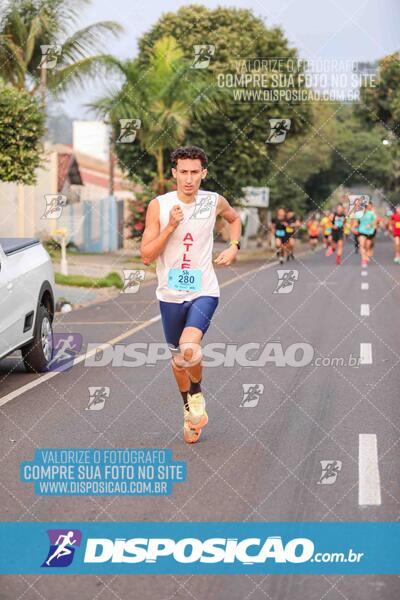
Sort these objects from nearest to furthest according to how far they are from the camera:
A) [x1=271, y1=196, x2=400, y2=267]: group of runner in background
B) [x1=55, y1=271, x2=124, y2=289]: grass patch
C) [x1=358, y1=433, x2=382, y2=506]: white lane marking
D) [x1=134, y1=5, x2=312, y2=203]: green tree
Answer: [x1=358, y1=433, x2=382, y2=506]: white lane marking → [x1=55, y1=271, x2=124, y2=289]: grass patch → [x1=271, y1=196, x2=400, y2=267]: group of runner in background → [x1=134, y1=5, x2=312, y2=203]: green tree

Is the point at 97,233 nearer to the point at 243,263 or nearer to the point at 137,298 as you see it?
the point at 243,263

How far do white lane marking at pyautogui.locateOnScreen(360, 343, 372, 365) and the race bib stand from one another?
196 inches

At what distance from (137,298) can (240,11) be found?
30847 millimetres

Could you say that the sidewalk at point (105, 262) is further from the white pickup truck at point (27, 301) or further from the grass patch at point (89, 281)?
the white pickup truck at point (27, 301)

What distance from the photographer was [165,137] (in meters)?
37.0

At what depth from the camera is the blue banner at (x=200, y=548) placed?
597 centimetres

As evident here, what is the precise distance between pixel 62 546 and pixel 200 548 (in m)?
0.74

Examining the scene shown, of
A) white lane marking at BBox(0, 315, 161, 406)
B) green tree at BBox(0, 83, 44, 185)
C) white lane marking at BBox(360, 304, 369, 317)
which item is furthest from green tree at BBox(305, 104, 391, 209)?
white lane marking at BBox(0, 315, 161, 406)

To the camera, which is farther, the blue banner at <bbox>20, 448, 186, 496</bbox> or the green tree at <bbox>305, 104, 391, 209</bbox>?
the green tree at <bbox>305, 104, 391, 209</bbox>

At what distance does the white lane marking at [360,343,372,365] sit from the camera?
13.3 metres

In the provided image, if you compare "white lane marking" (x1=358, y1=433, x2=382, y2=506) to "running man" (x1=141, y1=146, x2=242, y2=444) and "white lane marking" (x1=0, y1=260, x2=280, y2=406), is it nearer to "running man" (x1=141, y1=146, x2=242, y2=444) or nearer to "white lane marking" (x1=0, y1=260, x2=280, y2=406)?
"running man" (x1=141, y1=146, x2=242, y2=444)

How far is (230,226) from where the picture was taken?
9133 millimetres

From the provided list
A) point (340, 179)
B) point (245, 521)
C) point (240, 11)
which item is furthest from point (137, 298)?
point (340, 179)

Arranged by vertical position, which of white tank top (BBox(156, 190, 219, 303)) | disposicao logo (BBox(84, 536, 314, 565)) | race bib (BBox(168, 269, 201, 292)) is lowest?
disposicao logo (BBox(84, 536, 314, 565))
